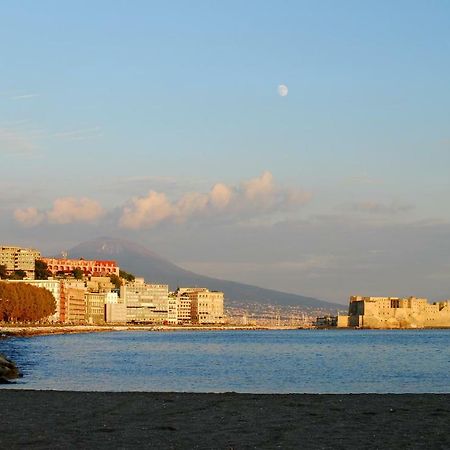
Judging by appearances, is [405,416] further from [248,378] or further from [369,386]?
[248,378]

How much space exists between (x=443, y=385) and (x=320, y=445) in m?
26.6

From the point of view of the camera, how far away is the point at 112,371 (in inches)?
2078

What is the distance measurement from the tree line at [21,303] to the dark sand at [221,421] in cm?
15766

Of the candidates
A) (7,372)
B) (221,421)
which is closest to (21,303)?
(7,372)

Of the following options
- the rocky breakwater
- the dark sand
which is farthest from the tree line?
the dark sand

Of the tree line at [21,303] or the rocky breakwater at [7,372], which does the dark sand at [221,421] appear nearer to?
the rocky breakwater at [7,372]

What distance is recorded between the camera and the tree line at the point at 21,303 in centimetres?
18225

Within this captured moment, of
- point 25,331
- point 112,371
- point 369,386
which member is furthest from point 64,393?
point 25,331

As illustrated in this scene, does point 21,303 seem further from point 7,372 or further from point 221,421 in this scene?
point 221,421

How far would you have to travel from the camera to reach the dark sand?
17.9 metres

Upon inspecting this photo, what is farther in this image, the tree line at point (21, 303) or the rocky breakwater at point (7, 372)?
the tree line at point (21, 303)

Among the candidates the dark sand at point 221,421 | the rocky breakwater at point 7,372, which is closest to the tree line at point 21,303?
the rocky breakwater at point 7,372

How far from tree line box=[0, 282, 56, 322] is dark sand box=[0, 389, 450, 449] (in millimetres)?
157663

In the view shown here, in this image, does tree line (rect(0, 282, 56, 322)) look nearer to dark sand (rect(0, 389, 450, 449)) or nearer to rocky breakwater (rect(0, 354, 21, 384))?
rocky breakwater (rect(0, 354, 21, 384))
